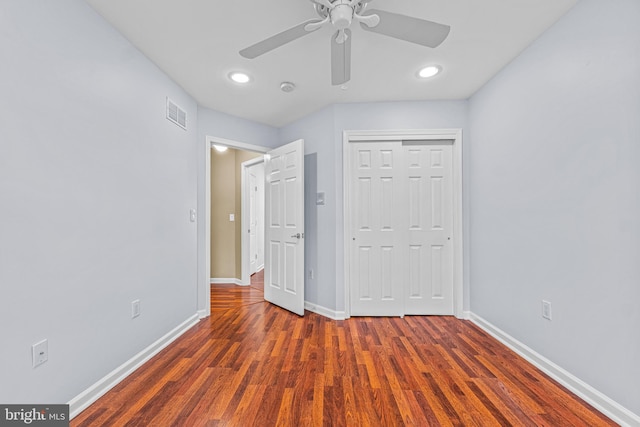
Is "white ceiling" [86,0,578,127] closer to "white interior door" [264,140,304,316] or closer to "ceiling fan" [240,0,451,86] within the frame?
"ceiling fan" [240,0,451,86]

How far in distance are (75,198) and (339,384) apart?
1975 mm

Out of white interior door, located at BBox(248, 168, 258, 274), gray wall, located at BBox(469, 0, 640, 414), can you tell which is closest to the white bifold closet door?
gray wall, located at BBox(469, 0, 640, 414)

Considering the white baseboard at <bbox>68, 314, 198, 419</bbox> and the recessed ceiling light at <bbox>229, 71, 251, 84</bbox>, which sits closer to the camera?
the white baseboard at <bbox>68, 314, 198, 419</bbox>

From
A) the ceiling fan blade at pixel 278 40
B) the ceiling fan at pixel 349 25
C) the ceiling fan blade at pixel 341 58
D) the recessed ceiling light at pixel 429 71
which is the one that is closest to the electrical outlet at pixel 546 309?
the ceiling fan at pixel 349 25

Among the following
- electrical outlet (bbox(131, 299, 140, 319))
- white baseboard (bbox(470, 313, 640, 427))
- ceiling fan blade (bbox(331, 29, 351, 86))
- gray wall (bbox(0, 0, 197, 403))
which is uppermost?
ceiling fan blade (bbox(331, 29, 351, 86))

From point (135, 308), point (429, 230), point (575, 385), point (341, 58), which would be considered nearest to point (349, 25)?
point (341, 58)

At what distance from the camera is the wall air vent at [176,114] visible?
241 centimetres

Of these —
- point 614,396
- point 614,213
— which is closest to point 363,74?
point 614,213

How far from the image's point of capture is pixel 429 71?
92.1 inches

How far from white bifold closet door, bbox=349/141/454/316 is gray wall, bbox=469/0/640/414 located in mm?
570

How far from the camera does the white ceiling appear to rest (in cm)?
162

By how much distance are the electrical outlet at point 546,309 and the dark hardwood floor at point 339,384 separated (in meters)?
0.40

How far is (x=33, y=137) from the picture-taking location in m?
1.30

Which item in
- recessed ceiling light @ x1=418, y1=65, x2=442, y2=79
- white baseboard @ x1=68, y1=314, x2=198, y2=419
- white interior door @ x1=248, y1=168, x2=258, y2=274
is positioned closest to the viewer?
white baseboard @ x1=68, y1=314, x2=198, y2=419
